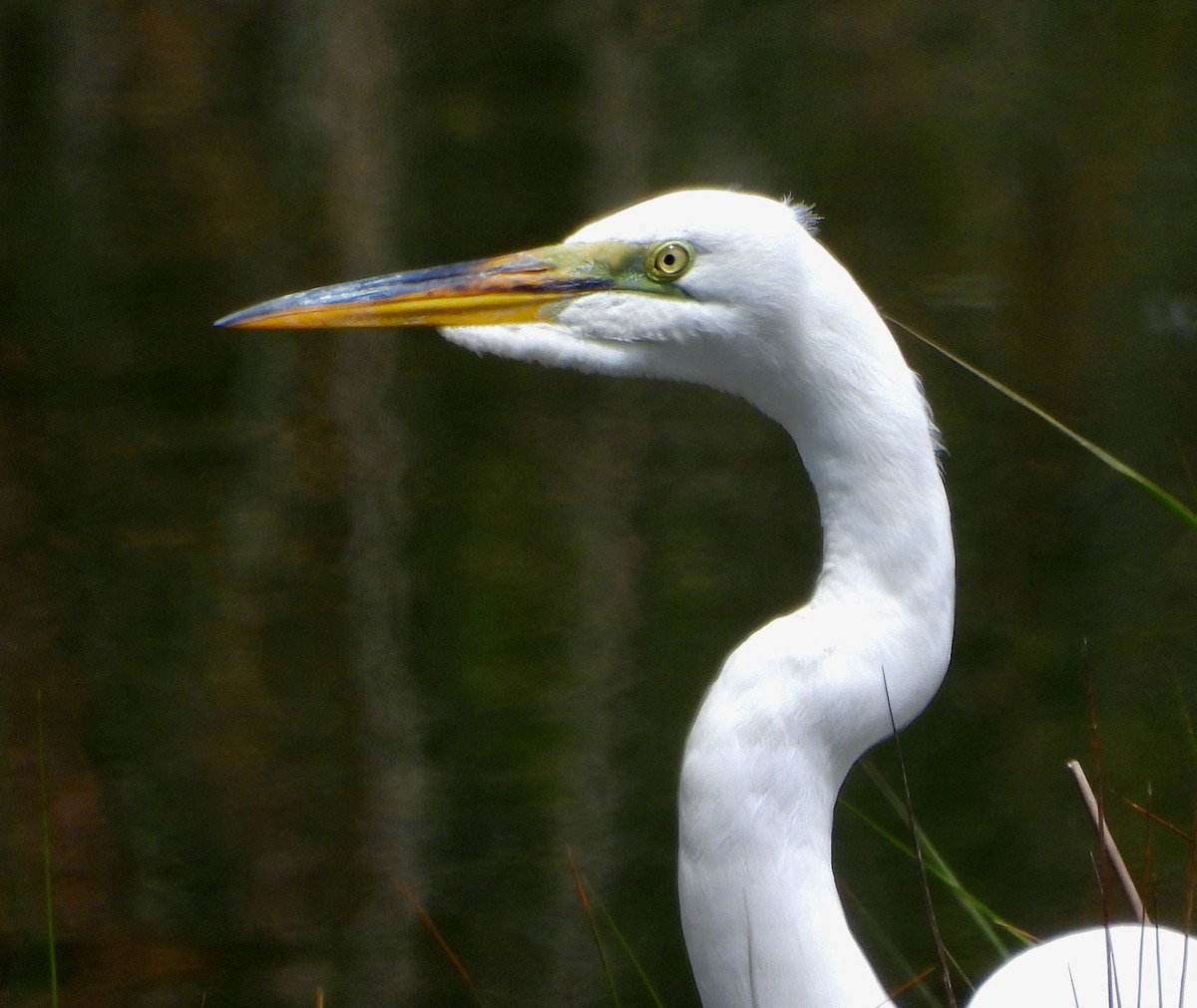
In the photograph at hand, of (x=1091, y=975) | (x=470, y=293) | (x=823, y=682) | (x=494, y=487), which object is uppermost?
(x=470, y=293)

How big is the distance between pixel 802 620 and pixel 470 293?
44cm

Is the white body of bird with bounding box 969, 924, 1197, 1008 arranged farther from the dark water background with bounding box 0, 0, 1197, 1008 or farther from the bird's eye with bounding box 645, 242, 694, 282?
the bird's eye with bounding box 645, 242, 694, 282

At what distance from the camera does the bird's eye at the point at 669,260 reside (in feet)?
4.29

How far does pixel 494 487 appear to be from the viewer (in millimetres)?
4691

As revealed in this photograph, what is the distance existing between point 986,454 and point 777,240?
139 inches

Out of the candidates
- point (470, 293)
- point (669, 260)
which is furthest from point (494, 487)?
point (669, 260)

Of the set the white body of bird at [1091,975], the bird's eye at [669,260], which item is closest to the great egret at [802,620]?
the bird's eye at [669,260]

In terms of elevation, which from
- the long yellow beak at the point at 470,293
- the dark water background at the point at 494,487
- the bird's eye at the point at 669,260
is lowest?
the dark water background at the point at 494,487

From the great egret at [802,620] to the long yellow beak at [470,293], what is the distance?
6 centimetres

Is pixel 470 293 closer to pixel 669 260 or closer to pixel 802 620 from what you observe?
pixel 669 260

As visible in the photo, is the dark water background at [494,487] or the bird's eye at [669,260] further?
the dark water background at [494,487]

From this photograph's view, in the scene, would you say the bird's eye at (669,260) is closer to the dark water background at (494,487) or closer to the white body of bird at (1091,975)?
the white body of bird at (1091,975)

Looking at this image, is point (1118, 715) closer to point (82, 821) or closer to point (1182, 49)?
point (82, 821)

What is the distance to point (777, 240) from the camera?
1.26 m
